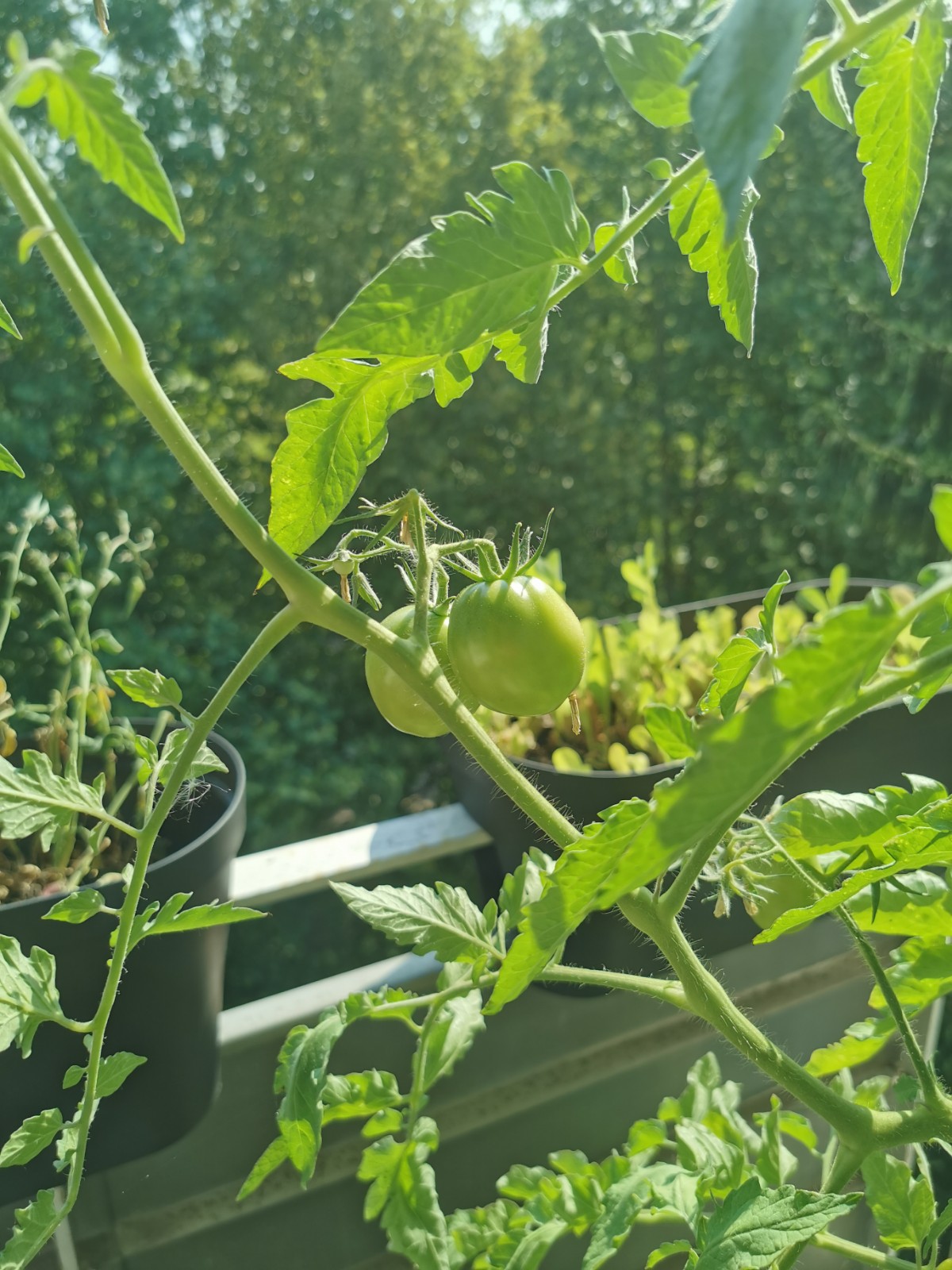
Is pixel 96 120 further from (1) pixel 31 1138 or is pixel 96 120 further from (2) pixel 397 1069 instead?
(2) pixel 397 1069

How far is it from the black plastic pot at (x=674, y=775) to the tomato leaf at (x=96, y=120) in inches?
16.1

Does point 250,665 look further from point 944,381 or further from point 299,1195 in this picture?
point 944,381

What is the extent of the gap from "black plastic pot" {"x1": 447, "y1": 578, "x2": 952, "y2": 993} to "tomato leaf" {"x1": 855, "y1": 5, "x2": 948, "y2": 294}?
34cm

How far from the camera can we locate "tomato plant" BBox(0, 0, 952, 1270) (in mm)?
199

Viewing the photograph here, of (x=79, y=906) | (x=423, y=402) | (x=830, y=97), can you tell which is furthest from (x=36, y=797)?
(x=423, y=402)

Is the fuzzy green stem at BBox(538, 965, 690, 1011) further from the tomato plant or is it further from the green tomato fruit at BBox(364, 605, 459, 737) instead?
the green tomato fruit at BBox(364, 605, 459, 737)

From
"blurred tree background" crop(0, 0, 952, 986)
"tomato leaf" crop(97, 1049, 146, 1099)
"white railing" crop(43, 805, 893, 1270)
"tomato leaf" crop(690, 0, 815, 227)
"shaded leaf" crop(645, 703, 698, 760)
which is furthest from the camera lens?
"blurred tree background" crop(0, 0, 952, 986)

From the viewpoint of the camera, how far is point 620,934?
628 mm

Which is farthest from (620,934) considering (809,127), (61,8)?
(809,127)

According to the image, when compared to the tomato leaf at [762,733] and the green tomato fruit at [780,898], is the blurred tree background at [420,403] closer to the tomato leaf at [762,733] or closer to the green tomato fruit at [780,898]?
the green tomato fruit at [780,898]

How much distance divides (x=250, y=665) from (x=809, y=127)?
2.50m

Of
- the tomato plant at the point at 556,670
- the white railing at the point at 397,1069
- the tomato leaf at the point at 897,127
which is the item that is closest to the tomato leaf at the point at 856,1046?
the tomato plant at the point at 556,670

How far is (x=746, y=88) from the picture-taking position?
0.57 ft

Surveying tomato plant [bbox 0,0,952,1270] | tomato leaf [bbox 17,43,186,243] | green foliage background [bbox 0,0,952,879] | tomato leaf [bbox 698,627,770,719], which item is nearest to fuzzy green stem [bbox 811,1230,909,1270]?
tomato plant [bbox 0,0,952,1270]
